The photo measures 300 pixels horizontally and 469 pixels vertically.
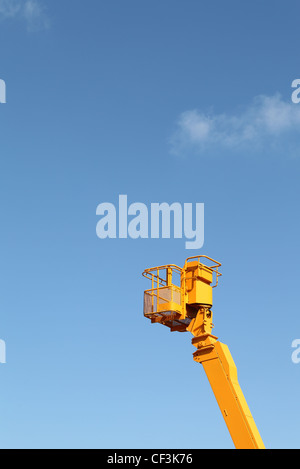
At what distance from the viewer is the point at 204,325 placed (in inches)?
677

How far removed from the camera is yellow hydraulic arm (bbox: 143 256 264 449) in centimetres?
1603

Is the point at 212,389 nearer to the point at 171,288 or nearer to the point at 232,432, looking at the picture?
the point at 232,432

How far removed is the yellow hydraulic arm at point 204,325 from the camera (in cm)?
1603
